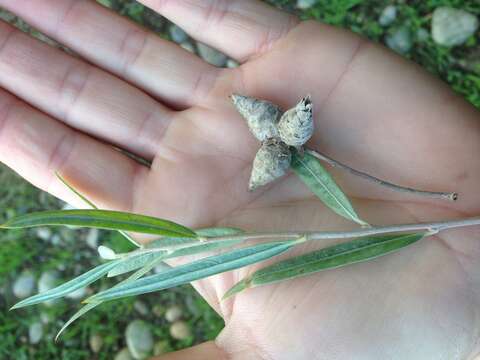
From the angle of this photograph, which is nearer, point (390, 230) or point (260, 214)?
point (390, 230)

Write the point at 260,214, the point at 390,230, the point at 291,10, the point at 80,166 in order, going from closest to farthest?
the point at 390,230, the point at 260,214, the point at 80,166, the point at 291,10

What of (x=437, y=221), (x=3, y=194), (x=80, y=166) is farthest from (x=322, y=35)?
(x=3, y=194)

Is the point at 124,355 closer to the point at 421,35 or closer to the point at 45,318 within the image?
the point at 45,318

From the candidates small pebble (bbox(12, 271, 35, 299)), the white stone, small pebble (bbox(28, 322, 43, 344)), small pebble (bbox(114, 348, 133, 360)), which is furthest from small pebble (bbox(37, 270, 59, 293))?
the white stone

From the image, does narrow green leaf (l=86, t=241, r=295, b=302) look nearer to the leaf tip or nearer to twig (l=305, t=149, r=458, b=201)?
the leaf tip

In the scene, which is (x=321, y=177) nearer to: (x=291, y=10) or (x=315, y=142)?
(x=315, y=142)

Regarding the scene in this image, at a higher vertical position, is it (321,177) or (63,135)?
(321,177)
